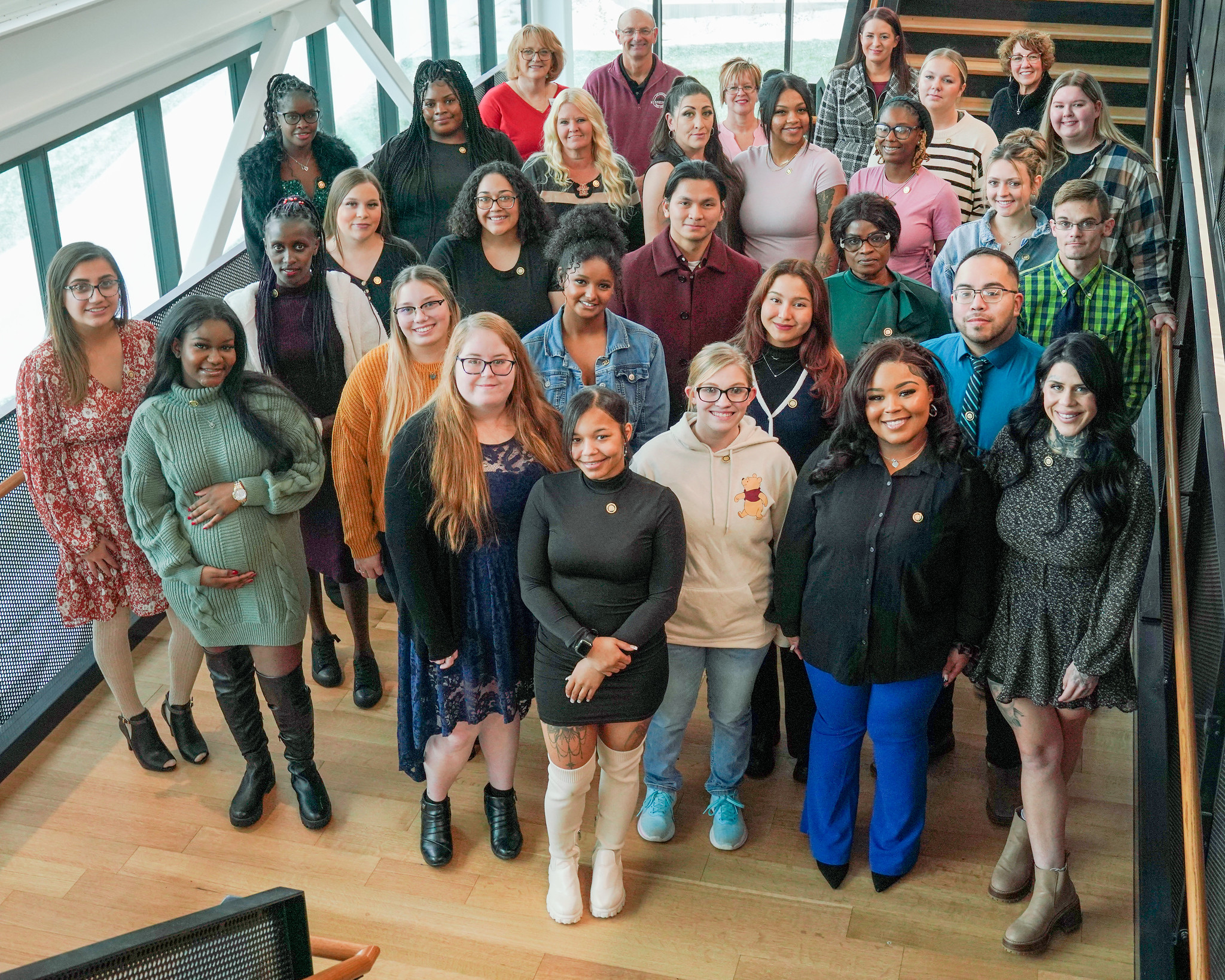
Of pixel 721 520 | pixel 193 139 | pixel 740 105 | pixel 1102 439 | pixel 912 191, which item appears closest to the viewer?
pixel 1102 439

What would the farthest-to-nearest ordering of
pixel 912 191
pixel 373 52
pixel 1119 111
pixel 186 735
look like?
pixel 373 52 < pixel 1119 111 < pixel 912 191 < pixel 186 735

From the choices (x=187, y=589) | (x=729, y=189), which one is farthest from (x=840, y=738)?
(x=729, y=189)

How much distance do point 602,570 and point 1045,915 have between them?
1.53 meters

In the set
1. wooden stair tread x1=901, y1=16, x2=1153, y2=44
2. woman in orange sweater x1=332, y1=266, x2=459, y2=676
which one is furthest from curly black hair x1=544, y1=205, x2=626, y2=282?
wooden stair tread x1=901, y1=16, x2=1153, y2=44

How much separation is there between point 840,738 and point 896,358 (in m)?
1.08

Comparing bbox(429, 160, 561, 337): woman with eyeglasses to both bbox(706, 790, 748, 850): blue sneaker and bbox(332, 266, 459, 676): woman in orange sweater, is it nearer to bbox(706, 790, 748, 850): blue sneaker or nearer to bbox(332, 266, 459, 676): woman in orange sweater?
bbox(332, 266, 459, 676): woman in orange sweater

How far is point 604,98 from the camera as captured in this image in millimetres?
6082

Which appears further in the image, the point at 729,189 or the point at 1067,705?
the point at 729,189

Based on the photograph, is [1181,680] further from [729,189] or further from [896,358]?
Answer: [729,189]

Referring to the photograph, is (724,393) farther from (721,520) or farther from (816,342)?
(816,342)

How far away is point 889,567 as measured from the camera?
3.20 meters

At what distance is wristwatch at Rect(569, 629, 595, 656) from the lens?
10.5 feet

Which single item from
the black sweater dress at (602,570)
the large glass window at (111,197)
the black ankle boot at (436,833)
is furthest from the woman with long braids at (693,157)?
the large glass window at (111,197)

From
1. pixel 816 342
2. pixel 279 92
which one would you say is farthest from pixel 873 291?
pixel 279 92
